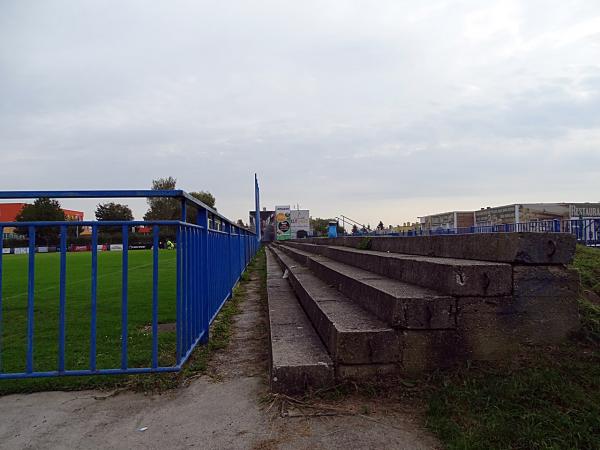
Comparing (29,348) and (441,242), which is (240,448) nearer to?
(29,348)

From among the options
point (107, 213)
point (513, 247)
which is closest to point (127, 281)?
point (513, 247)

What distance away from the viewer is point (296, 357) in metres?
2.91

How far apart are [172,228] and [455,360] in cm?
218

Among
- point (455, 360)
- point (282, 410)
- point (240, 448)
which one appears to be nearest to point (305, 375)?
point (282, 410)

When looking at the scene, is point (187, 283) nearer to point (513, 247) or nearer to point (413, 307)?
point (413, 307)

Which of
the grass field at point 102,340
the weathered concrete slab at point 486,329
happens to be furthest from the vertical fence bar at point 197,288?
the weathered concrete slab at point 486,329

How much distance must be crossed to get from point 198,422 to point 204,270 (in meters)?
1.79

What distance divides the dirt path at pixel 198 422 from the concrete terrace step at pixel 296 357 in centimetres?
15

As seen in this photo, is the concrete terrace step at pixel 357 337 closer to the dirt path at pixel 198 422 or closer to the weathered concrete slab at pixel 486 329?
the dirt path at pixel 198 422

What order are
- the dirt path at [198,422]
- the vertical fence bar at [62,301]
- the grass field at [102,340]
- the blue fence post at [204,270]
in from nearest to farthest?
the dirt path at [198,422], the vertical fence bar at [62,301], the grass field at [102,340], the blue fence post at [204,270]

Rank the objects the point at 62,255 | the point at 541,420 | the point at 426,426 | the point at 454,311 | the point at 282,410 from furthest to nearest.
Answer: the point at 62,255 < the point at 454,311 < the point at 282,410 < the point at 426,426 < the point at 541,420

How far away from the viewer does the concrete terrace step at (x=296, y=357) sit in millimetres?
2699

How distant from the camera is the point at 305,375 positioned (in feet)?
8.86

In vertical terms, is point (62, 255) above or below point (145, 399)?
above
